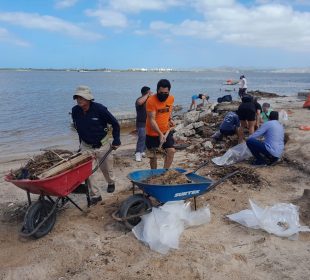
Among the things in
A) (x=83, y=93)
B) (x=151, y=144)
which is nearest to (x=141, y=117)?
(x=151, y=144)

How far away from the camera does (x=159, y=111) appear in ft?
18.6

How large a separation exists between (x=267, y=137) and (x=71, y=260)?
4.80 metres

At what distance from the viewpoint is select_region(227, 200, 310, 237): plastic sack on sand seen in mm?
4305

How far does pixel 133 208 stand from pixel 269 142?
12.3 ft

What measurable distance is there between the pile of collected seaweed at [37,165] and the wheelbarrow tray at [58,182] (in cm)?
12

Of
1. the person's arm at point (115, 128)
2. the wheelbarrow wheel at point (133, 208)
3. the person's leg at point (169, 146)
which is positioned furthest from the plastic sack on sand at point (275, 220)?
the person's arm at point (115, 128)

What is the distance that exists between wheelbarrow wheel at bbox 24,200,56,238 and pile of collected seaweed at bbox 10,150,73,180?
0.37m

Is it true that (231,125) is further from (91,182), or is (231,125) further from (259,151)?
(91,182)

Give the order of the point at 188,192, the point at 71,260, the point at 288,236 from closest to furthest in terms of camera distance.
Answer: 1. the point at 71,260
2. the point at 288,236
3. the point at 188,192

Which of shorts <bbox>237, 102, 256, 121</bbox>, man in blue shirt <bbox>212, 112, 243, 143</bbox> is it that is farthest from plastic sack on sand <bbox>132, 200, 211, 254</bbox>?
man in blue shirt <bbox>212, 112, 243, 143</bbox>

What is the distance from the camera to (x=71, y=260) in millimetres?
3875

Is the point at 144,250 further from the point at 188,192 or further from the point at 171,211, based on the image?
the point at 188,192

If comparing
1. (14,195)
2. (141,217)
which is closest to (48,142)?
(14,195)

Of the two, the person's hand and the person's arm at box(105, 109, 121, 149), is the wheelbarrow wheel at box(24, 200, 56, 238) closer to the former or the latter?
the person's arm at box(105, 109, 121, 149)
